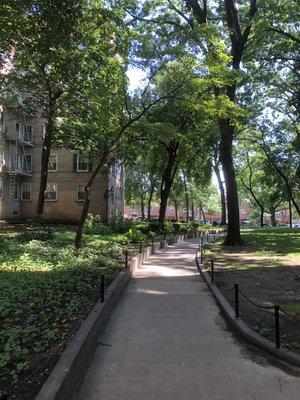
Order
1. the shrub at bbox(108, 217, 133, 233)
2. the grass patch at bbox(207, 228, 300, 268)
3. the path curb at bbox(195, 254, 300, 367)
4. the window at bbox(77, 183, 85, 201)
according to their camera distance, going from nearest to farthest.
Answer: the path curb at bbox(195, 254, 300, 367) → the grass patch at bbox(207, 228, 300, 268) → the shrub at bbox(108, 217, 133, 233) → the window at bbox(77, 183, 85, 201)

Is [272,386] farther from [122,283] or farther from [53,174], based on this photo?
[53,174]

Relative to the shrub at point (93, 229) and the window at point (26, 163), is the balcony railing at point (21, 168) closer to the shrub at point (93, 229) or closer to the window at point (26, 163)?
the window at point (26, 163)

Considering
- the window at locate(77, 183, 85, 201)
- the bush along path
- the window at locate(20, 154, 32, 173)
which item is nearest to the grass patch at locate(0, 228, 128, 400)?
the bush along path

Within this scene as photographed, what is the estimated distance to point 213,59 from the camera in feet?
52.6

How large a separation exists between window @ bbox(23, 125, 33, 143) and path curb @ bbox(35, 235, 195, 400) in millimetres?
32722

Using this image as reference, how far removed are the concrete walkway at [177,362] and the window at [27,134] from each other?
32829 mm

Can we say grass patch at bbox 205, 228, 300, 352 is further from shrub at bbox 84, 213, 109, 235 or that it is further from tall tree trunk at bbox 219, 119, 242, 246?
shrub at bbox 84, 213, 109, 235

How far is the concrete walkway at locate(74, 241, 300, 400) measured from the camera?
5.39m

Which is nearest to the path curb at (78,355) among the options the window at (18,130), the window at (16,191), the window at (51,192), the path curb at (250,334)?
the path curb at (250,334)

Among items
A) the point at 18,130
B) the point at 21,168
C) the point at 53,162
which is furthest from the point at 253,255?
the point at 53,162

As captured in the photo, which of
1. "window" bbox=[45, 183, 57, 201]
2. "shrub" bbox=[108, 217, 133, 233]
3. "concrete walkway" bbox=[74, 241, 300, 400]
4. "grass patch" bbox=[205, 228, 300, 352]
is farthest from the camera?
"window" bbox=[45, 183, 57, 201]

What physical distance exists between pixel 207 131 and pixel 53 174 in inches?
598

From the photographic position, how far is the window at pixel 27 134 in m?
41.1

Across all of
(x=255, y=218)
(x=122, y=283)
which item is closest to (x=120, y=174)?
(x=122, y=283)
